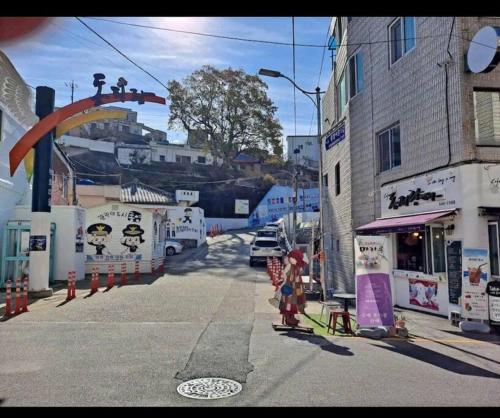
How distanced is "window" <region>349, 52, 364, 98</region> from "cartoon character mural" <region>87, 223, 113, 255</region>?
14329mm

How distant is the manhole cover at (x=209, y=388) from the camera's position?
5539 millimetres

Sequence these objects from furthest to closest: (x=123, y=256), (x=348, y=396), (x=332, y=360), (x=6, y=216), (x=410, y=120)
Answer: (x=123, y=256), (x=6, y=216), (x=410, y=120), (x=332, y=360), (x=348, y=396)

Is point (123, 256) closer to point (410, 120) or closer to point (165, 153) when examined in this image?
point (410, 120)

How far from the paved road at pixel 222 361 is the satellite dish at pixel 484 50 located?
625cm

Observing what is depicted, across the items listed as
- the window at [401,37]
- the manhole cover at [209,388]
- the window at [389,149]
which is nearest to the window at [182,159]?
the window at [389,149]

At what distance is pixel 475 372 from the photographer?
6617 mm

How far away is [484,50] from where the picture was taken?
998cm

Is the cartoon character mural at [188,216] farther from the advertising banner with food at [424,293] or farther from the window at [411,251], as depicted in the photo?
the advertising banner with food at [424,293]

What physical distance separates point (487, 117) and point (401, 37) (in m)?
4.24

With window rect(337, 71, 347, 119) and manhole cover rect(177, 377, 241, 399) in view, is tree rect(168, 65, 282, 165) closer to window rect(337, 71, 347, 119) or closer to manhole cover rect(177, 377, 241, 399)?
window rect(337, 71, 347, 119)

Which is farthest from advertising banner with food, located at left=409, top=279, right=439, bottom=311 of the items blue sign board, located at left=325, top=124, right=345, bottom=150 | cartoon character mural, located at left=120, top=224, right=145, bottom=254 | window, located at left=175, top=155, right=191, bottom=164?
window, located at left=175, top=155, right=191, bottom=164

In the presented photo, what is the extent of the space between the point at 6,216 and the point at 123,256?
6478mm

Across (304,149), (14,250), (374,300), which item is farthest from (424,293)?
(304,149)
